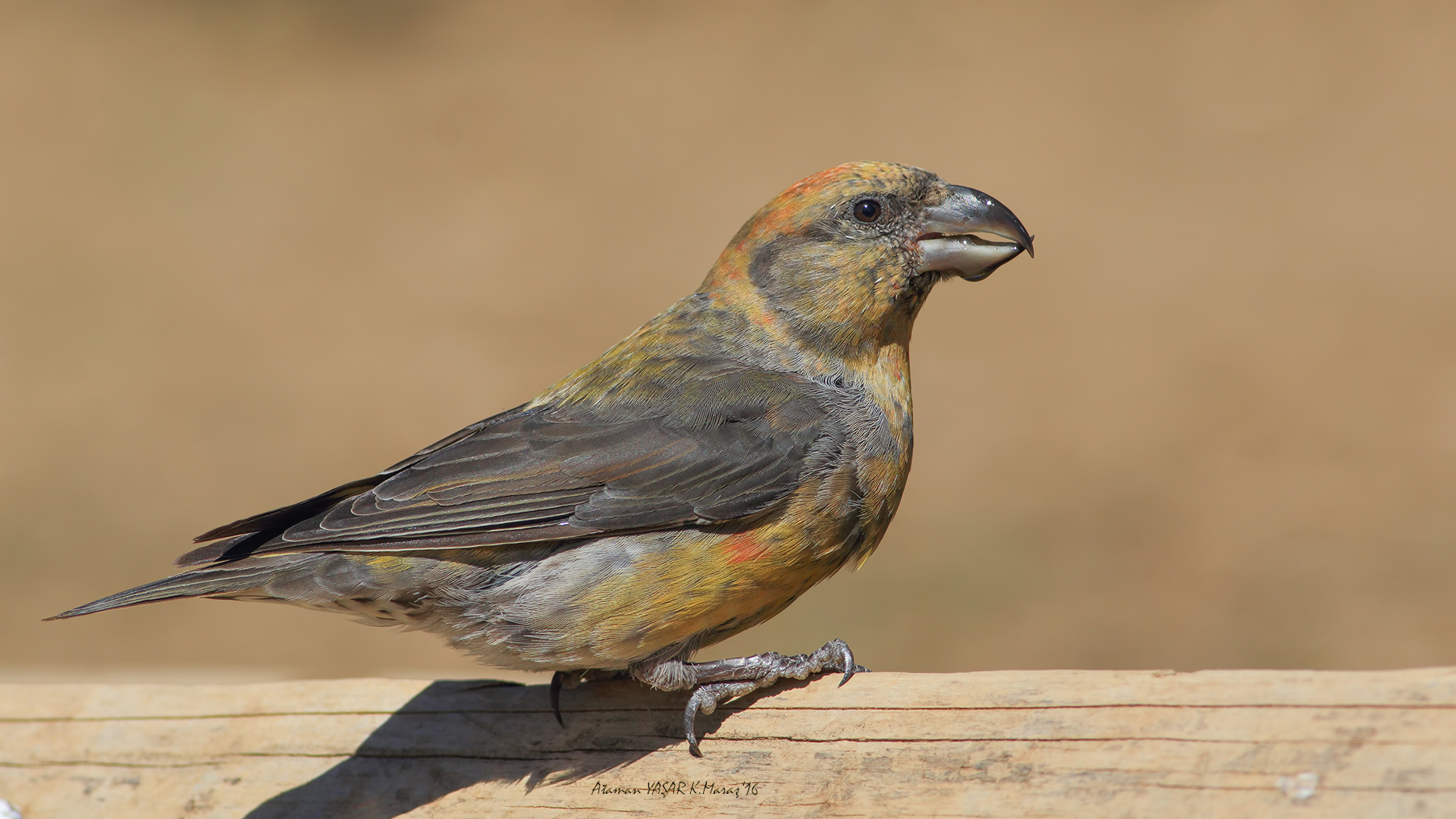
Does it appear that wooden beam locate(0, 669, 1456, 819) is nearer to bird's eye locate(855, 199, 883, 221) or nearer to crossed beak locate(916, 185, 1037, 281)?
crossed beak locate(916, 185, 1037, 281)

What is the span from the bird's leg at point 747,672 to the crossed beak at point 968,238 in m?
1.40

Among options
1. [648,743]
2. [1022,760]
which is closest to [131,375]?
[648,743]

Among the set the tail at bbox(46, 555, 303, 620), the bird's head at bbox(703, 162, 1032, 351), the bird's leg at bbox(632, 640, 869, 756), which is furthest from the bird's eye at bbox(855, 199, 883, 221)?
the tail at bbox(46, 555, 303, 620)

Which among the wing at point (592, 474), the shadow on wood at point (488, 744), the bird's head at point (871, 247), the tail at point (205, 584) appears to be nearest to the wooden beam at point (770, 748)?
the shadow on wood at point (488, 744)

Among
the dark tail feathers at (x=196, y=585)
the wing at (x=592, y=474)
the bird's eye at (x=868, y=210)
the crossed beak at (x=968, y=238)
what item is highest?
the bird's eye at (x=868, y=210)

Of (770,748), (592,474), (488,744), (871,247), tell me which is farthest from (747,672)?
(871,247)

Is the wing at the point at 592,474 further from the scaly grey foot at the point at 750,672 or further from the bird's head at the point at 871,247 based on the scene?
the scaly grey foot at the point at 750,672

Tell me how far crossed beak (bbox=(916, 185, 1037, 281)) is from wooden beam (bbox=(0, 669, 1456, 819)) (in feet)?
4.91

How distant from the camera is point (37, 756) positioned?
444 centimetres

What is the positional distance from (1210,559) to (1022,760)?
5.96m

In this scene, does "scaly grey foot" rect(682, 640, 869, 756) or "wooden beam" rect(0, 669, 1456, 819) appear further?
"scaly grey foot" rect(682, 640, 869, 756)

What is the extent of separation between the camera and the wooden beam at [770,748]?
8.94 feet

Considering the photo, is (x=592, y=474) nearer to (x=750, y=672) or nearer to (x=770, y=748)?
(x=750, y=672)

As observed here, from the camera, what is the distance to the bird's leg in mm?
3734
